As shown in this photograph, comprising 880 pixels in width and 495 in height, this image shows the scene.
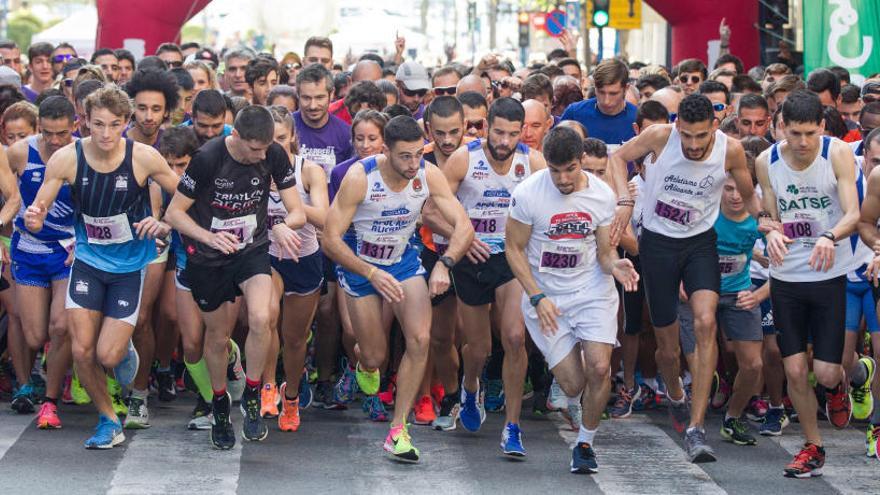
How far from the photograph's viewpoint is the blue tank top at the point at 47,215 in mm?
10102

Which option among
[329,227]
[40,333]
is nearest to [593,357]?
[329,227]

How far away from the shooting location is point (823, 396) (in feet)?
35.1

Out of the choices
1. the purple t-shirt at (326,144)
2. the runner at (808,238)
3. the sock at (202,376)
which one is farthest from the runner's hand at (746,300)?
the sock at (202,376)

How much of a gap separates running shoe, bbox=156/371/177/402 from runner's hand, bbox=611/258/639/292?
363cm

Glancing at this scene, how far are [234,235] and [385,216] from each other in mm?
884

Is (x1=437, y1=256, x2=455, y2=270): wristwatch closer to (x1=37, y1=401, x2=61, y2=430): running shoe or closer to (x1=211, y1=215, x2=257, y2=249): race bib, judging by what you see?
(x1=211, y1=215, x2=257, y2=249): race bib

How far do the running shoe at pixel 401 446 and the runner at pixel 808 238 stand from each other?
6.99 ft

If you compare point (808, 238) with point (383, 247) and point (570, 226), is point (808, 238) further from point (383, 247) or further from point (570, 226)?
point (383, 247)

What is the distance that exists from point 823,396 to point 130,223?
4.61m

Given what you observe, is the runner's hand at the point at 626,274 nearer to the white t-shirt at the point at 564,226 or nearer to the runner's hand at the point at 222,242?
the white t-shirt at the point at 564,226

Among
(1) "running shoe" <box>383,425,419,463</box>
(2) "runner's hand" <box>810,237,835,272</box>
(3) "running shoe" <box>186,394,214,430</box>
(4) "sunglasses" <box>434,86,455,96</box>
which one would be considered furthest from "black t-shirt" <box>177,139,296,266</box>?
(4) "sunglasses" <box>434,86,455,96</box>

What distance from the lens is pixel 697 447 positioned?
9031 millimetres

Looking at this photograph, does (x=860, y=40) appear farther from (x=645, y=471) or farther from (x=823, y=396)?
(x=645, y=471)

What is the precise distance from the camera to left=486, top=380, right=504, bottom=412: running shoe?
11.0 meters
